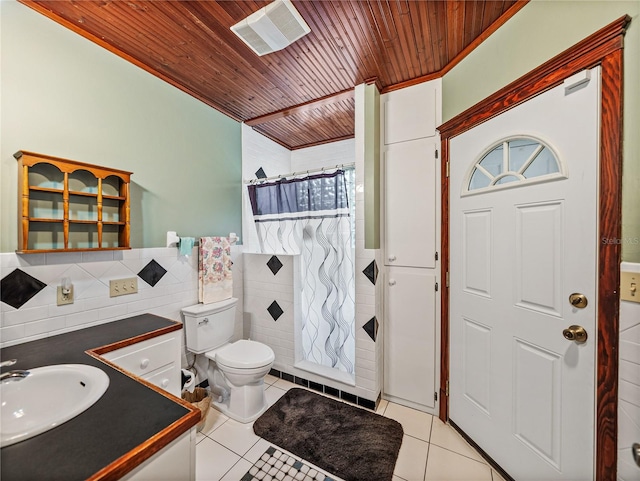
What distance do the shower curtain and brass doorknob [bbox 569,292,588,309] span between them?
134 cm

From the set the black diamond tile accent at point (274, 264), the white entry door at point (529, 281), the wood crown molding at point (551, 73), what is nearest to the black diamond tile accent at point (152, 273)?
the black diamond tile accent at point (274, 264)

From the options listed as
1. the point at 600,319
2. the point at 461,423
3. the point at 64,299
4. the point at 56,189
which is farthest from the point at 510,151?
the point at 64,299

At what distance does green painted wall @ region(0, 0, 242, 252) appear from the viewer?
1.28 metres

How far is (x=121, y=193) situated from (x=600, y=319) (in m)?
2.50

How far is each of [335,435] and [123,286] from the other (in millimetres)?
1677

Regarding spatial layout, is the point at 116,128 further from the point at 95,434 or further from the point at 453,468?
the point at 453,468

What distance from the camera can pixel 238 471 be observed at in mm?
1429

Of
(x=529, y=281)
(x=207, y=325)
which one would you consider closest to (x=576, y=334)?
(x=529, y=281)

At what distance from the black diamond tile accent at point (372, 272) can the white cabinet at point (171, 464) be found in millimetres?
1445

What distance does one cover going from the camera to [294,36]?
4.83 feet

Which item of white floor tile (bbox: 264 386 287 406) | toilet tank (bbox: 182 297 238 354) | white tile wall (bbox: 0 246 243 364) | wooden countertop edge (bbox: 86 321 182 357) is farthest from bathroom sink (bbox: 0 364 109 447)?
white floor tile (bbox: 264 386 287 406)

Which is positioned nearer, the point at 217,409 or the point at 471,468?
the point at 471,468

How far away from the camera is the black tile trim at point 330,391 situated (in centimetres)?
197

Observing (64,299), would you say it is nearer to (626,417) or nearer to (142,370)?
(142,370)
